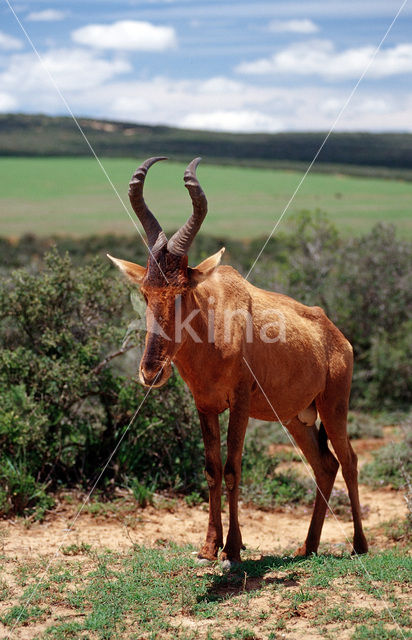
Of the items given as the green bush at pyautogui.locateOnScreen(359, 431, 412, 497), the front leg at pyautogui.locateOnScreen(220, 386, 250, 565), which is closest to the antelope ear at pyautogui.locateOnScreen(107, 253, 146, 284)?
the front leg at pyautogui.locateOnScreen(220, 386, 250, 565)

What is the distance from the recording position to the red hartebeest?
20.3 feet

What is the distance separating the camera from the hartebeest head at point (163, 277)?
595 centimetres

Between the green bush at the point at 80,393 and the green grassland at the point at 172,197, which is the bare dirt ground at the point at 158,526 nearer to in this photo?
the green bush at the point at 80,393

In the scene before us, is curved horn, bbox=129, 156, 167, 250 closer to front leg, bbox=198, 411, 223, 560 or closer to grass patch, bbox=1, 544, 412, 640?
front leg, bbox=198, 411, 223, 560

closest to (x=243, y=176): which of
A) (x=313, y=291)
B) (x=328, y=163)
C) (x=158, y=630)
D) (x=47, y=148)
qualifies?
(x=328, y=163)

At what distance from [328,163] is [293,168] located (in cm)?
1190

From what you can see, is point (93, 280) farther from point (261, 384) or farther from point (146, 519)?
point (261, 384)

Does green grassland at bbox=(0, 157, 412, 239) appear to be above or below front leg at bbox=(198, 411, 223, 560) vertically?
above

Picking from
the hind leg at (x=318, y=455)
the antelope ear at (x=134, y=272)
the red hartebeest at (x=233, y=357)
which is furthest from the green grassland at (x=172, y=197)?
the antelope ear at (x=134, y=272)

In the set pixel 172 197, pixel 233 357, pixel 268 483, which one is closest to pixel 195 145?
pixel 172 197

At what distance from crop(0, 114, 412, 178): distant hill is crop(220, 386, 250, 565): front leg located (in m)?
69.3

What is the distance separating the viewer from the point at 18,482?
29.3ft

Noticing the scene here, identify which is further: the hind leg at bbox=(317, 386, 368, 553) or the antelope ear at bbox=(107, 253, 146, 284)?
the hind leg at bbox=(317, 386, 368, 553)

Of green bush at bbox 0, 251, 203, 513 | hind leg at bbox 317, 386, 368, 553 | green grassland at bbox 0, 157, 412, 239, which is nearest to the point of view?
hind leg at bbox 317, 386, 368, 553
